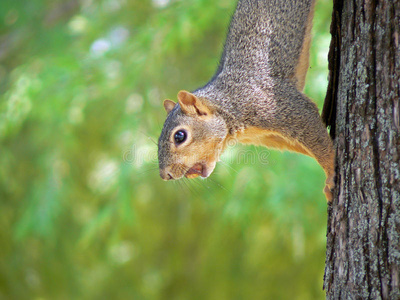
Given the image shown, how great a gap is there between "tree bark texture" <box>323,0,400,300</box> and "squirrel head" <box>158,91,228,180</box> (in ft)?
2.15

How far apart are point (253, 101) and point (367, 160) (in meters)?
0.80

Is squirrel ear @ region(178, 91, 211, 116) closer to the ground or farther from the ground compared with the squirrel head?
farther from the ground

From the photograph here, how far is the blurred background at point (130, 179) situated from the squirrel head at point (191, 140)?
1.20ft

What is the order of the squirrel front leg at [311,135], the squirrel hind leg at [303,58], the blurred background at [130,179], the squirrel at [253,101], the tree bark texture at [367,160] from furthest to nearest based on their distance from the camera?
the blurred background at [130,179] < the squirrel hind leg at [303,58] < the squirrel at [253,101] < the squirrel front leg at [311,135] < the tree bark texture at [367,160]

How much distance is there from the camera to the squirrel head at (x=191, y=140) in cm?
221

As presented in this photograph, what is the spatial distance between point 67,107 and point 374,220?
2774 mm

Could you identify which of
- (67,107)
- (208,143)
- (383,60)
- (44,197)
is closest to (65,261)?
(44,197)

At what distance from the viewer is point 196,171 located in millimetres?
2227

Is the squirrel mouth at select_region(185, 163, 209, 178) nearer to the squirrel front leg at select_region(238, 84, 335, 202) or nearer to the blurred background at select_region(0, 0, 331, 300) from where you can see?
the squirrel front leg at select_region(238, 84, 335, 202)

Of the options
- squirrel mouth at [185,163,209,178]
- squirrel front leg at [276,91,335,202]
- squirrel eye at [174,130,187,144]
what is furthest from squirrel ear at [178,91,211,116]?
squirrel front leg at [276,91,335,202]

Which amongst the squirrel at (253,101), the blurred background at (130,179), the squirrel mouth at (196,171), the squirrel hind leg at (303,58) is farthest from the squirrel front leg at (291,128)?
the blurred background at (130,179)

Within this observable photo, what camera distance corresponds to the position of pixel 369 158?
1.58 meters

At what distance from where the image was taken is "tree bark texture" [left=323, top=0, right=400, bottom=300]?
149 cm

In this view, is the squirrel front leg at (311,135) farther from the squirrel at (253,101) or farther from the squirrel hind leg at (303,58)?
the squirrel hind leg at (303,58)
